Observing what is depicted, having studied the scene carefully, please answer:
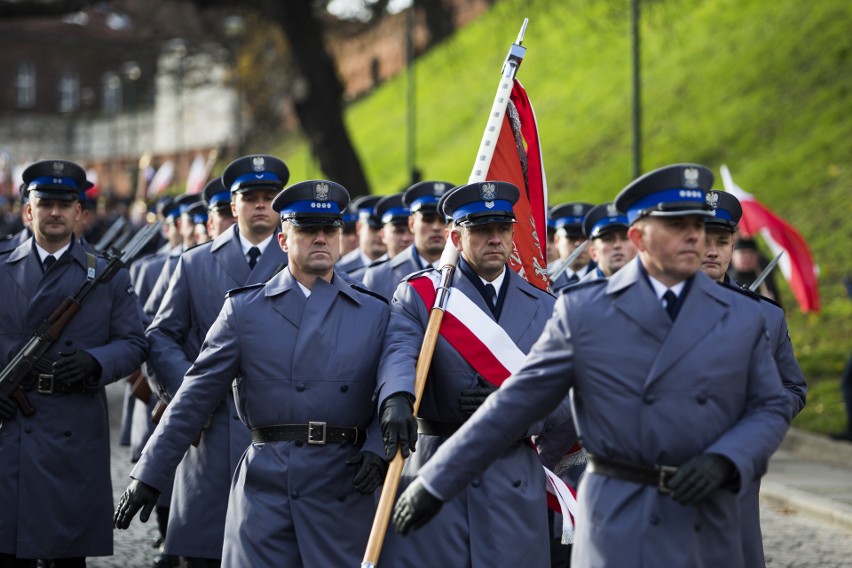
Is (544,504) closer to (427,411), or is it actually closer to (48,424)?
(427,411)

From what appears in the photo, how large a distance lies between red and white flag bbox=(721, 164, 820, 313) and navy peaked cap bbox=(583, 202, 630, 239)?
3.50m

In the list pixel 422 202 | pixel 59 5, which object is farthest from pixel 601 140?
pixel 422 202

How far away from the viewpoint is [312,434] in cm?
640

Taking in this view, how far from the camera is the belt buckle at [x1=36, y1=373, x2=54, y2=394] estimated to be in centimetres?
791

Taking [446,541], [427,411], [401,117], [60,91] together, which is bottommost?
A: [446,541]

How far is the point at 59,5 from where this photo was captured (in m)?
23.2

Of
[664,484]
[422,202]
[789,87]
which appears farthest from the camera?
[789,87]

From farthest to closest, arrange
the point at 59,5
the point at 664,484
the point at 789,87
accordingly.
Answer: the point at 789,87 < the point at 59,5 < the point at 664,484

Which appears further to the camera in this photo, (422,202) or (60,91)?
(60,91)

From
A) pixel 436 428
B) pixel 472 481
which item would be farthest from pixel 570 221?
pixel 472 481

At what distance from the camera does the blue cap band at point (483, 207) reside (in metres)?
6.64

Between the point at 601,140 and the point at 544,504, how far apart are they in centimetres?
2689

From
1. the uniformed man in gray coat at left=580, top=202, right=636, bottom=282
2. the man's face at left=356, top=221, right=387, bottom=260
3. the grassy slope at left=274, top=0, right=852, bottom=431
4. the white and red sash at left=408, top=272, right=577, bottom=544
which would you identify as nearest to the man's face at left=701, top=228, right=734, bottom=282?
the white and red sash at left=408, top=272, right=577, bottom=544

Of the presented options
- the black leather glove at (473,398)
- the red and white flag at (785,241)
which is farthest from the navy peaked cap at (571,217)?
the black leather glove at (473,398)
